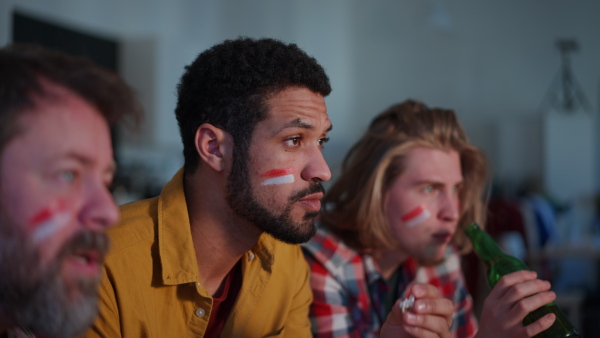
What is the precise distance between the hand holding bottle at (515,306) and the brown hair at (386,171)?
43 centimetres

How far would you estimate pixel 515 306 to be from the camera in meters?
1.11

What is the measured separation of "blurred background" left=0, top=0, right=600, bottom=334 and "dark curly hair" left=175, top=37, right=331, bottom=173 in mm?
2604

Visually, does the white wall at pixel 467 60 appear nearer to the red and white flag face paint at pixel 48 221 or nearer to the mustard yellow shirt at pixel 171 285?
the mustard yellow shirt at pixel 171 285

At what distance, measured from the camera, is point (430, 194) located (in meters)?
1.54

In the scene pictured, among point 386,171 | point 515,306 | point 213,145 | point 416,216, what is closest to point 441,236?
point 416,216

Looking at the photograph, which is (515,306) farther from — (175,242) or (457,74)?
(457,74)

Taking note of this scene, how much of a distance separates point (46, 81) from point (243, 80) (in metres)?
0.48

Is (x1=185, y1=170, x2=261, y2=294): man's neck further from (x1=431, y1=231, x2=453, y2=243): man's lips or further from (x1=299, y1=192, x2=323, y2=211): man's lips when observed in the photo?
(x1=431, y1=231, x2=453, y2=243): man's lips

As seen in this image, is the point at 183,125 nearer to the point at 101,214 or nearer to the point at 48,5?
the point at 101,214

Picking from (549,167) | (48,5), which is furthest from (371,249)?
(549,167)

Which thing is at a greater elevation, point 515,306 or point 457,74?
point 457,74

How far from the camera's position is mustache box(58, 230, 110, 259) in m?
0.71

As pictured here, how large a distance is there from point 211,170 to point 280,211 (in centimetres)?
17

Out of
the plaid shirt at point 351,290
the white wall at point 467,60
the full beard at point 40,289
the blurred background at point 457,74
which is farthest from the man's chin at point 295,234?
the white wall at point 467,60
